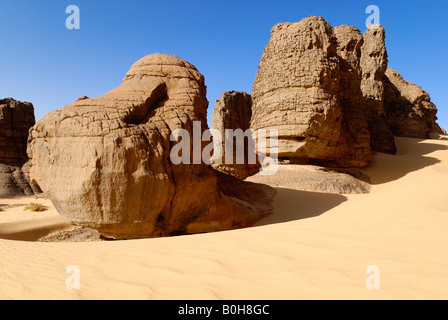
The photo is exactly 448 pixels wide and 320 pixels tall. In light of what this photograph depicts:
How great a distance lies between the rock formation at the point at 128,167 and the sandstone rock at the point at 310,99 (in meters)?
4.61

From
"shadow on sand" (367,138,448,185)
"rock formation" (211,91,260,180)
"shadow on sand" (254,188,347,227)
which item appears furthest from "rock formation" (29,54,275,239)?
"shadow on sand" (367,138,448,185)

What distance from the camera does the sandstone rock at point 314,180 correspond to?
829 centimetres

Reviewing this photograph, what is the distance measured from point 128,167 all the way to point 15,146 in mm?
18273

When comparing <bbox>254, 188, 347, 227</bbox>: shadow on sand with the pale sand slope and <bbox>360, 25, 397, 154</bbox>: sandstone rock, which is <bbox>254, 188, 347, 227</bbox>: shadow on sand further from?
<bbox>360, 25, 397, 154</bbox>: sandstone rock

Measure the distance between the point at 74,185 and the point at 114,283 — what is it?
2.72m

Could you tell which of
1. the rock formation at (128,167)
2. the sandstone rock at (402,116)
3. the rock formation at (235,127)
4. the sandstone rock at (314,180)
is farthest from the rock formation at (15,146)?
the sandstone rock at (402,116)

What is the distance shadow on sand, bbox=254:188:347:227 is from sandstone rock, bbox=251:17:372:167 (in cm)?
209

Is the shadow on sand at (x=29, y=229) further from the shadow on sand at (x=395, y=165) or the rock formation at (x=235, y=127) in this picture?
the shadow on sand at (x=395, y=165)

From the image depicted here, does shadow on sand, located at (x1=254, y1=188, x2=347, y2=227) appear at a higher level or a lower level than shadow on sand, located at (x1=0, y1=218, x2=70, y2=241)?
higher

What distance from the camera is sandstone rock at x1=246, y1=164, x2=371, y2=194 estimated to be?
8291 mm

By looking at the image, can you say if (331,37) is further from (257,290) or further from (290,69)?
(257,290)

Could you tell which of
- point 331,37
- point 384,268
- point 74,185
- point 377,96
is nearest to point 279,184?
point 331,37

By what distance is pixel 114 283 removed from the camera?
1.70 metres
